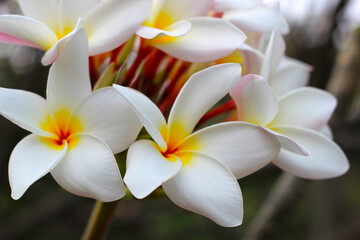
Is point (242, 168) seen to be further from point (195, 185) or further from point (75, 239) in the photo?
point (75, 239)

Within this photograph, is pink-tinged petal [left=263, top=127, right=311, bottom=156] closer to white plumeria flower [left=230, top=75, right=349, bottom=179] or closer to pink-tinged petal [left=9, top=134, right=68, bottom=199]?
white plumeria flower [left=230, top=75, right=349, bottom=179]

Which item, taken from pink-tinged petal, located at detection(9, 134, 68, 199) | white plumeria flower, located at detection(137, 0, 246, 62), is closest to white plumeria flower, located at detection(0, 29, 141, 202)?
pink-tinged petal, located at detection(9, 134, 68, 199)

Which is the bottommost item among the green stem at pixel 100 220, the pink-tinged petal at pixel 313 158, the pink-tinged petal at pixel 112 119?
the green stem at pixel 100 220

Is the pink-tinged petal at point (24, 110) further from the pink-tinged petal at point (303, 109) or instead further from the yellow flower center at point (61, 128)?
the pink-tinged petal at point (303, 109)

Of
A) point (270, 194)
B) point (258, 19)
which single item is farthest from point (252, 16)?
point (270, 194)

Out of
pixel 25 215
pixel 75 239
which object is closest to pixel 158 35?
pixel 25 215

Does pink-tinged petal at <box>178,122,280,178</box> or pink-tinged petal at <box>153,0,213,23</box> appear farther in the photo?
pink-tinged petal at <box>153,0,213,23</box>

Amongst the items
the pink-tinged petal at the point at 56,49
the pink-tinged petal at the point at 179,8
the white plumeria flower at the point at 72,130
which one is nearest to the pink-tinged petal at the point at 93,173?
the white plumeria flower at the point at 72,130
